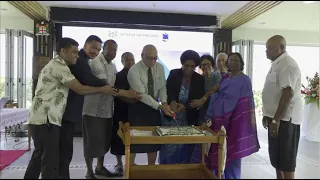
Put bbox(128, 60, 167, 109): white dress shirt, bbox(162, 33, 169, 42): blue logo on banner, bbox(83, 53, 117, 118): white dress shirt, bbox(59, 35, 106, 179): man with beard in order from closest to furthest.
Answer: bbox(59, 35, 106, 179): man with beard < bbox(128, 60, 167, 109): white dress shirt < bbox(83, 53, 117, 118): white dress shirt < bbox(162, 33, 169, 42): blue logo on banner

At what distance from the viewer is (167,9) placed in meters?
1.48

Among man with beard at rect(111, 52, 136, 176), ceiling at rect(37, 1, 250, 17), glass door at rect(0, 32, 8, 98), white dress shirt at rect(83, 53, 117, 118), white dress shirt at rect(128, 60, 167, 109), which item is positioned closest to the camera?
ceiling at rect(37, 1, 250, 17)

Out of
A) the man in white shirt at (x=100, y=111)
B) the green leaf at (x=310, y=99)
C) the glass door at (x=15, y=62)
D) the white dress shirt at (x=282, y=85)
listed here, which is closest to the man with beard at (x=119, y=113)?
the man in white shirt at (x=100, y=111)

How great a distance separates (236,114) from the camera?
6.81ft

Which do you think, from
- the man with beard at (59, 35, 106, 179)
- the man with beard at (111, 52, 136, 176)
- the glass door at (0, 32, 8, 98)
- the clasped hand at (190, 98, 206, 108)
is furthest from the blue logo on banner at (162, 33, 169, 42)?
the glass door at (0, 32, 8, 98)

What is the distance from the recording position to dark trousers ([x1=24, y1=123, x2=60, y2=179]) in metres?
1.63

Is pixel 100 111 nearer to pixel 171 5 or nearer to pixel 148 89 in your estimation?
pixel 148 89

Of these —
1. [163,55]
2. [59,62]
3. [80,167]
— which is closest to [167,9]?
[59,62]

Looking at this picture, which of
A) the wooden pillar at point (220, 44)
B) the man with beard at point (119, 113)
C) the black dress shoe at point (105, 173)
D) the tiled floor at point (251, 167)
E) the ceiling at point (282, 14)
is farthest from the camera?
the wooden pillar at point (220, 44)

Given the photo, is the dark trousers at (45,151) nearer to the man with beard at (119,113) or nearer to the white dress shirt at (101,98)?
the white dress shirt at (101,98)

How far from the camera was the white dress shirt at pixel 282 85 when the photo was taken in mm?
1833

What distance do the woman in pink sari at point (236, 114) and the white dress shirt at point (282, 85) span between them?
0.14 metres

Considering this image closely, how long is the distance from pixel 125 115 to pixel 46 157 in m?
0.86

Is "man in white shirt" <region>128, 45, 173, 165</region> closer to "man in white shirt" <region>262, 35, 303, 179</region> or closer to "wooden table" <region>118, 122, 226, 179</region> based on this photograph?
"wooden table" <region>118, 122, 226, 179</region>
